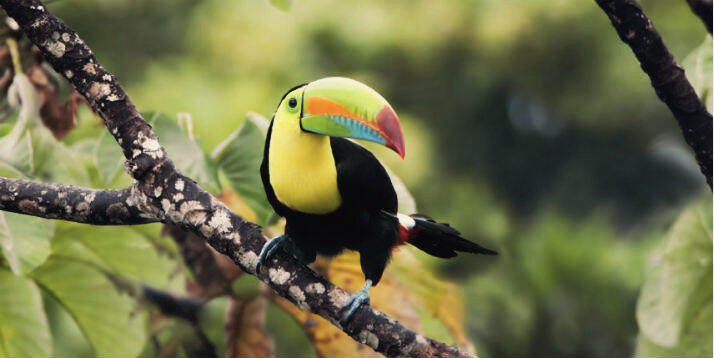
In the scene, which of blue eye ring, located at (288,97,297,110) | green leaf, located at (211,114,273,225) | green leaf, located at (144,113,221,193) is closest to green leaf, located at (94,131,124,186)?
green leaf, located at (144,113,221,193)

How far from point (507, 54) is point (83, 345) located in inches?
143

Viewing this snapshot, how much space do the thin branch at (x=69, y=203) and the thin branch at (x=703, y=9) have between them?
94 cm

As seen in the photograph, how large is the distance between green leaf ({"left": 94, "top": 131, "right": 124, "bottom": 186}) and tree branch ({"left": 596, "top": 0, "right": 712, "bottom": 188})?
1.02 m

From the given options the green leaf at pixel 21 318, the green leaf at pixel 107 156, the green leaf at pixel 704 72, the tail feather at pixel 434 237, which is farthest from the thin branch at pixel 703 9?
the green leaf at pixel 21 318

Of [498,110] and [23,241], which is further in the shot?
[498,110]

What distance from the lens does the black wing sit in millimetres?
1451

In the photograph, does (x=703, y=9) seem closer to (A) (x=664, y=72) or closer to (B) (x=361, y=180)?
(A) (x=664, y=72)

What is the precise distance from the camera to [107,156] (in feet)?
5.36

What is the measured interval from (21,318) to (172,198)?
565mm

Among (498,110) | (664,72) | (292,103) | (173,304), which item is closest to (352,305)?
(292,103)

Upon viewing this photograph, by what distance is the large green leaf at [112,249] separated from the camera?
1.71m

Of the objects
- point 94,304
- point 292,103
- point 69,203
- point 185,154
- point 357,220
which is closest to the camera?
point 69,203

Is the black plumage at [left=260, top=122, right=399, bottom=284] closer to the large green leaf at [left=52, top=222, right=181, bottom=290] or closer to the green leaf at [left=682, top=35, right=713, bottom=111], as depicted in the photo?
the large green leaf at [left=52, top=222, right=181, bottom=290]

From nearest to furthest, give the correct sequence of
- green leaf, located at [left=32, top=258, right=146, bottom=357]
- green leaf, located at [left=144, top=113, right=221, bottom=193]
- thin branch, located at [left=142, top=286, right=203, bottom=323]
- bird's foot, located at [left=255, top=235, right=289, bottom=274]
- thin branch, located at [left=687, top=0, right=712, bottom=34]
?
1. thin branch, located at [left=687, top=0, right=712, bottom=34]
2. bird's foot, located at [left=255, top=235, right=289, bottom=274]
3. green leaf, located at [left=144, top=113, right=221, bottom=193]
4. green leaf, located at [left=32, top=258, right=146, bottom=357]
5. thin branch, located at [left=142, top=286, right=203, bottom=323]
